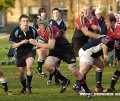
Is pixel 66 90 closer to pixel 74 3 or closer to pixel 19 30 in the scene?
pixel 19 30

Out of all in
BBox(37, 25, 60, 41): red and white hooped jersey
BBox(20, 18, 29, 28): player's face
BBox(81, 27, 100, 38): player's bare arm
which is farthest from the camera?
BBox(20, 18, 29, 28): player's face

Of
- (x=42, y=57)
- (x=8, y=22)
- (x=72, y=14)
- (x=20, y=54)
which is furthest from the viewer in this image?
(x=8, y=22)

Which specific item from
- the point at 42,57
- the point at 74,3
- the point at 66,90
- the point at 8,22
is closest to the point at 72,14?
the point at 74,3

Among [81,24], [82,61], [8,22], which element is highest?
[81,24]

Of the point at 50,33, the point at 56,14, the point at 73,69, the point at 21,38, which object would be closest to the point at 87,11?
the point at 50,33

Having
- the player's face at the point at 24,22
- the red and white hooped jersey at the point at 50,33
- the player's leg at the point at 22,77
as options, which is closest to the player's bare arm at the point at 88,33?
the red and white hooped jersey at the point at 50,33

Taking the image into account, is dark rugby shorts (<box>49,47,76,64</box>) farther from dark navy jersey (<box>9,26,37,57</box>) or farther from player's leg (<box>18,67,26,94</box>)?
player's leg (<box>18,67,26,94</box>)

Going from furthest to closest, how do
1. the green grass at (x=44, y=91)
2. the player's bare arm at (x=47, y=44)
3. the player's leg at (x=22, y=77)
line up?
the player's leg at (x=22, y=77)
the green grass at (x=44, y=91)
the player's bare arm at (x=47, y=44)

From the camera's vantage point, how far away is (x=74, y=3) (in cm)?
5778

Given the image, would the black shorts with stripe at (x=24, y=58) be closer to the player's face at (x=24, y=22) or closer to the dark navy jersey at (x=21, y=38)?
the dark navy jersey at (x=21, y=38)

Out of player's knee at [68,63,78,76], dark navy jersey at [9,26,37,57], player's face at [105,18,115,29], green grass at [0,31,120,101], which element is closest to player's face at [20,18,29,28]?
dark navy jersey at [9,26,37,57]

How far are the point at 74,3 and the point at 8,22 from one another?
8.34m

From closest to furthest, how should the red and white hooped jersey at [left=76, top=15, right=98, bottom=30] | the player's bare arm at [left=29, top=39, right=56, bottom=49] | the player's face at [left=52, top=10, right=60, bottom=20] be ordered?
the player's bare arm at [left=29, top=39, right=56, bottom=49], the red and white hooped jersey at [left=76, top=15, right=98, bottom=30], the player's face at [left=52, top=10, right=60, bottom=20]

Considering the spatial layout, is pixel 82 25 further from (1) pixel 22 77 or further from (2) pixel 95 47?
(1) pixel 22 77
